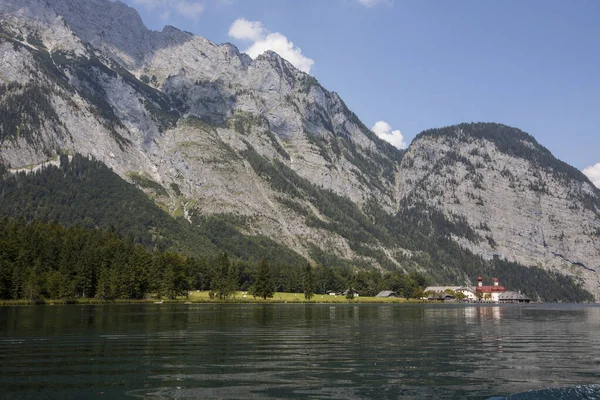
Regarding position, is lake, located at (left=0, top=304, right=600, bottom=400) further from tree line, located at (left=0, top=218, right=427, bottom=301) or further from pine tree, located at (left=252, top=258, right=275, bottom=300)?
pine tree, located at (left=252, top=258, right=275, bottom=300)

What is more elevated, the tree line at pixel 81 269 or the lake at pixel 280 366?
the tree line at pixel 81 269

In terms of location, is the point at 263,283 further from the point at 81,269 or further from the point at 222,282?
the point at 81,269

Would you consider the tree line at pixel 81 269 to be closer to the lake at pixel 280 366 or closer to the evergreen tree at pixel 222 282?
the evergreen tree at pixel 222 282

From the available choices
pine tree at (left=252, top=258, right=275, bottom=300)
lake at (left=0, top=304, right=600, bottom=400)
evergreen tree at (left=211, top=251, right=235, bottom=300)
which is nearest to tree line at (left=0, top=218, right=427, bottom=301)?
evergreen tree at (left=211, top=251, right=235, bottom=300)

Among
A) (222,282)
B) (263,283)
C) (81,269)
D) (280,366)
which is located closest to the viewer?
(280,366)

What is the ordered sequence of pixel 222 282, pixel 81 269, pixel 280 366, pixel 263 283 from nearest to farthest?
pixel 280 366 → pixel 81 269 → pixel 222 282 → pixel 263 283

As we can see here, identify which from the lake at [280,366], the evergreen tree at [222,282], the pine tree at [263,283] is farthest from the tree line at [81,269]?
the lake at [280,366]

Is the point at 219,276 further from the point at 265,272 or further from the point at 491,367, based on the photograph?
the point at 491,367

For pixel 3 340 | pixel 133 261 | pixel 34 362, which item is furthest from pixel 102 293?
pixel 34 362

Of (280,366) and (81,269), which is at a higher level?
(81,269)

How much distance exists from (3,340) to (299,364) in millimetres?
29322

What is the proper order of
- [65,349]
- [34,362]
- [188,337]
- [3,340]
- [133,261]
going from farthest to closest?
[133,261], [188,337], [3,340], [65,349], [34,362]

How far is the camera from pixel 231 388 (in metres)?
23.2

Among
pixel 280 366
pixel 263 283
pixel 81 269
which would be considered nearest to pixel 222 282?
pixel 263 283
